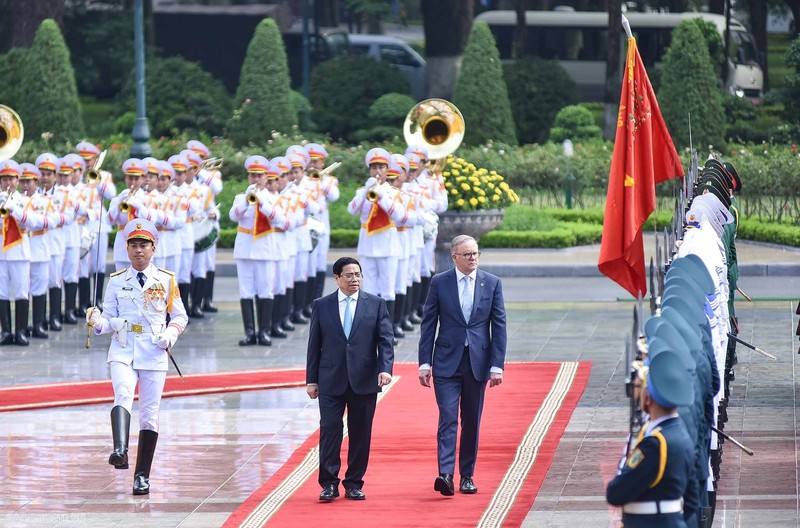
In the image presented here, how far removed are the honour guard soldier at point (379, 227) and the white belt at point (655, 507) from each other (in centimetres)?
1034

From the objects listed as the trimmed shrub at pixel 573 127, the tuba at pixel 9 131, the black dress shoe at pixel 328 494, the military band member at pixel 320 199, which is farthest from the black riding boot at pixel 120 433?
the trimmed shrub at pixel 573 127

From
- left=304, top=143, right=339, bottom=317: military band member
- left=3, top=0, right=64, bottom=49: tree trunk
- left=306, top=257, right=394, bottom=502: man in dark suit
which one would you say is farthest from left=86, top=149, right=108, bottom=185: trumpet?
left=3, top=0, right=64, bottom=49: tree trunk

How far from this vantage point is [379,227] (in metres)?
17.5

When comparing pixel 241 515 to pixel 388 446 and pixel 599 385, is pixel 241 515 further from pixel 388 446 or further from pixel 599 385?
pixel 599 385

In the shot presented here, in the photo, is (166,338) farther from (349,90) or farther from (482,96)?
(349,90)

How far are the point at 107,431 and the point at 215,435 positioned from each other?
87 centimetres

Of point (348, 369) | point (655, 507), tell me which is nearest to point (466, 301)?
point (348, 369)

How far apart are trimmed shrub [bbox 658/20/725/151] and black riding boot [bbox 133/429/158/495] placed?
2430 centimetres

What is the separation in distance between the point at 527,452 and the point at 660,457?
524 cm

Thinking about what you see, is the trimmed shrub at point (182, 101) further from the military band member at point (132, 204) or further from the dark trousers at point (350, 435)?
the dark trousers at point (350, 435)

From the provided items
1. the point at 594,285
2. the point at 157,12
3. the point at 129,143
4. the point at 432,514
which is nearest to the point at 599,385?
the point at 432,514

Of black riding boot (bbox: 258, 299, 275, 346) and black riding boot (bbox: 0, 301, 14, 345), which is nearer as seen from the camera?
black riding boot (bbox: 258, 299, 275, 346)

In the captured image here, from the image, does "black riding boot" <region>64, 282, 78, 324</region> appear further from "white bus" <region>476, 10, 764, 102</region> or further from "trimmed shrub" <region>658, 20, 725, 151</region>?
"white bus" <region>476, 10, 764, 102</region>

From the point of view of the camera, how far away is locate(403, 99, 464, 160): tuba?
20156mm
